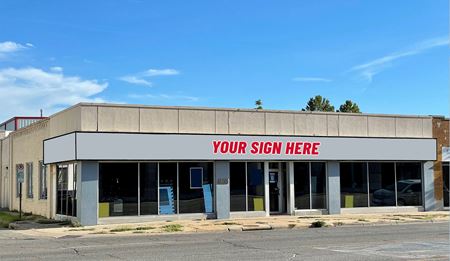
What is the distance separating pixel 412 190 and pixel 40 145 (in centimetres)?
1916

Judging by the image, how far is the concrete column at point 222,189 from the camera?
1009 inches

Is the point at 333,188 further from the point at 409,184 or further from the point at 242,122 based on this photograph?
the point at 242,122

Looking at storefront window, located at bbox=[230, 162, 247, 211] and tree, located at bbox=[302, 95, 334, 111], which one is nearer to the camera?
storefront window, located at bbox=[230, 162, 247, 211]

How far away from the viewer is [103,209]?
23.8 meters

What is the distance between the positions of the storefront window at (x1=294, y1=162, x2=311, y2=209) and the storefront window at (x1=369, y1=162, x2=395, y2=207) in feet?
11.2

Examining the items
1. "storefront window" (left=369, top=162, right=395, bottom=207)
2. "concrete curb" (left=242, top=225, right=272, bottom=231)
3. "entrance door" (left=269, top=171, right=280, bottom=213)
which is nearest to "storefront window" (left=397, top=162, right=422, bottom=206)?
"storefront window" (left=369, top=162, right=395, bottom=207)

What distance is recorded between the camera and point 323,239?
57.5ft

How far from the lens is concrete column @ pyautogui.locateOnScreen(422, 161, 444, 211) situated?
29875 millimetres

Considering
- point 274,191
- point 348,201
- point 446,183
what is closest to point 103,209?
point 274,191

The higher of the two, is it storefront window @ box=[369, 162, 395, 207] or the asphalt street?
storefront window @ box=[369, 162, 395, 207]

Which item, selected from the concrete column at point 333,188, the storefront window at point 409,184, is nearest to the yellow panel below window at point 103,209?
the concrete column at point 333,188

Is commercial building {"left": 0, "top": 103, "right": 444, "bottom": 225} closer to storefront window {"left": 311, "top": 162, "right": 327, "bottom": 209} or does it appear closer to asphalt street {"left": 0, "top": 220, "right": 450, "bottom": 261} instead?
storefront window {"left": 311, "top": 162, "right": 327, "bottom": 209}

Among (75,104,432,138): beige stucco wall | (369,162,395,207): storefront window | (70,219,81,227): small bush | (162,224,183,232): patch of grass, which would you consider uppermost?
(75,104,432,138): beige stucco wall

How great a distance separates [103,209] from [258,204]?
23.2 feet
